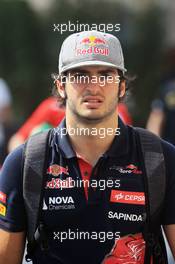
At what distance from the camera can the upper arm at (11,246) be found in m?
2.77

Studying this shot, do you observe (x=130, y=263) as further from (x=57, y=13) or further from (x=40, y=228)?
(x=57, y=13)

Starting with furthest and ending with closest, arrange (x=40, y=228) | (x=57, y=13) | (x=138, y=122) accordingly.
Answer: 1. (x=138, y=122)
2. (x=57, y=13)
3. (x=40, y=228)

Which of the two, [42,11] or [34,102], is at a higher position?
[42,11]

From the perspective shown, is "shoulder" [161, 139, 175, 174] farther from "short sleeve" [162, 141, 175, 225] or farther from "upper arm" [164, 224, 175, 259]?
"upper arm" [164, 224, 175, 259]

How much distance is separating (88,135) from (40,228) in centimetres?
40

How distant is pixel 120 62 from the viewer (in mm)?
2752

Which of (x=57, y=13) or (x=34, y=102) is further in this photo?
(x=34, y=102)

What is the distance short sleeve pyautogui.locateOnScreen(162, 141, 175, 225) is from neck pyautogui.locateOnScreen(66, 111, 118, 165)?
223 millimetres

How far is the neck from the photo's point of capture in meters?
2.74

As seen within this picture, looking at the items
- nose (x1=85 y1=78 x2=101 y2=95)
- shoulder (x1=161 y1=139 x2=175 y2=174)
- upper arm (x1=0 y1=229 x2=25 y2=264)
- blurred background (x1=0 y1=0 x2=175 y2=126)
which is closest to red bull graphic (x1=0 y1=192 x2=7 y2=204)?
upper arm (x1=0 y1=229 x2=25 y2=264)

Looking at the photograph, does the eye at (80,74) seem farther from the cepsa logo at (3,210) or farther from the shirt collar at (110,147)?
the cepsa logo at (3,210)

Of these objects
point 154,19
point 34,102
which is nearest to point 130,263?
point 34,102

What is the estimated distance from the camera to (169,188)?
272 cm

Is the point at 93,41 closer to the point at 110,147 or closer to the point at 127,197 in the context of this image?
the point at 110,147
